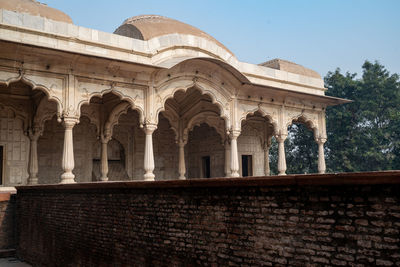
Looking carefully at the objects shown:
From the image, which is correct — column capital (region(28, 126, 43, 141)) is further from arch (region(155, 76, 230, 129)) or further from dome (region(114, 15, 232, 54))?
dome (region(114, 15, 232, 54))

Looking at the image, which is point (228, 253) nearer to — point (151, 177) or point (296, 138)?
point (151, 177)

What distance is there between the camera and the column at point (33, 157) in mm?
13438

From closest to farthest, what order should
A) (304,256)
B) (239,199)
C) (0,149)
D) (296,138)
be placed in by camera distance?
1. (304,256)
2. (239,199)
3. (0,149)
4. (296,138)

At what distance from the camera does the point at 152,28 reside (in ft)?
47.0

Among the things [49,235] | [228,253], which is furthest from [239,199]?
[49,235]

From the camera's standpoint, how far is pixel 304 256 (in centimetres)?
416

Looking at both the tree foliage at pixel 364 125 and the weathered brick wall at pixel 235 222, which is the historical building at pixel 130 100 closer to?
the weathered brick wall at pixel 235 222

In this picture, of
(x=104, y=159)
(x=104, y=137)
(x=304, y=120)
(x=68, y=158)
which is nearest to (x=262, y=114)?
(x=304, y=120)

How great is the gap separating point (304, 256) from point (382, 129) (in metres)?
25.4

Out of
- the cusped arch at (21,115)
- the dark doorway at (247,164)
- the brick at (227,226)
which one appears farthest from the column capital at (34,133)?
the dark doorway at (247,164)

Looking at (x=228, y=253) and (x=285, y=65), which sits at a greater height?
(x=285, y=65)

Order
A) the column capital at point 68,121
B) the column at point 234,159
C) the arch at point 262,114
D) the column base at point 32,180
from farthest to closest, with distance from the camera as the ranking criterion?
the arch at point 262,114 → the column at point 234,159 → the column base at point 32,180 → the column capital at point 68,121

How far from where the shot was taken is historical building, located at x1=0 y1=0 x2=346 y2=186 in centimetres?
1124

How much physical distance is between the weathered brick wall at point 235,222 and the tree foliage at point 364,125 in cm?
2211
